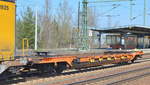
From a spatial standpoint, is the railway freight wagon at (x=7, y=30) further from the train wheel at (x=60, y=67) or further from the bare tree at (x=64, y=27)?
the bare tree at (x=64, y=27)

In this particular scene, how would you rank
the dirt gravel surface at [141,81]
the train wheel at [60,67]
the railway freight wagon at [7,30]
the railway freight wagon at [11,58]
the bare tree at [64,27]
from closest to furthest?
the railway freight wagon at [11,58] → the railway freight wagon at [7,30] → the dirt gravel surface at [141,81] → the train wheel at [60,67] → the bare tree at [64,27]

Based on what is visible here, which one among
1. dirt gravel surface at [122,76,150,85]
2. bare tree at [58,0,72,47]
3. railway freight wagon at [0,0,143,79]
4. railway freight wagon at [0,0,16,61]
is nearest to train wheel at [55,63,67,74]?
railway freight wagon at [0,0,143,79]

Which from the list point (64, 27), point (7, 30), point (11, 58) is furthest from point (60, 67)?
point (64, 27)

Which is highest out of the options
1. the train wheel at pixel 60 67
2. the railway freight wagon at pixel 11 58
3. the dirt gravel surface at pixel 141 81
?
the railway freight wagon at pixel 11 58

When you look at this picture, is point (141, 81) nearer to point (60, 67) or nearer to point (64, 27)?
point (60, 67)

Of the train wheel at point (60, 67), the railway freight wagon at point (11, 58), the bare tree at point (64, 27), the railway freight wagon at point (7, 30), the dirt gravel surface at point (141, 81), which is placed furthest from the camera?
the bare tree at point (64, 27)

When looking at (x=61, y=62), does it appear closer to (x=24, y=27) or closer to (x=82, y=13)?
(x=82, y=13)

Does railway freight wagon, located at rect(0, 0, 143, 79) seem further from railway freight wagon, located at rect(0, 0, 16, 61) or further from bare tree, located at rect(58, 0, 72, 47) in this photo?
bare tree, located at rect(58, 0, 72, 47)

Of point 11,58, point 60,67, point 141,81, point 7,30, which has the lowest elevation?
point 141,81

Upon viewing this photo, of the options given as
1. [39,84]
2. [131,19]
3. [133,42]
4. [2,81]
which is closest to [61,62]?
[39,84]

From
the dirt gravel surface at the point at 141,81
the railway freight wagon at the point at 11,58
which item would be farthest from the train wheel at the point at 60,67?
the dirt gravel surface at the point at 141,81

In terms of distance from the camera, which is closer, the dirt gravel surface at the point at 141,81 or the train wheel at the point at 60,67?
the dirt gravel surface at the point at 141,81

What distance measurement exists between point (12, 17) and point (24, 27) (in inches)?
1506

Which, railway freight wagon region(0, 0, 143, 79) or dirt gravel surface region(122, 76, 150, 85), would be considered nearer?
railway freight wagon region(0, 0, 143, 79)
